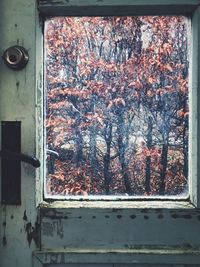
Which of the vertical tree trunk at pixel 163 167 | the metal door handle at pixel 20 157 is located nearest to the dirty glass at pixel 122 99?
the vertical tree trunk at pixel 163 167

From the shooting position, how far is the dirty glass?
1715 mm

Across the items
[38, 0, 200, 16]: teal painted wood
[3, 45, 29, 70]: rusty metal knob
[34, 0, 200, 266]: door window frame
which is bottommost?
[34, 0, 200, 266]: door window frame

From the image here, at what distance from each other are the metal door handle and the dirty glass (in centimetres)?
11

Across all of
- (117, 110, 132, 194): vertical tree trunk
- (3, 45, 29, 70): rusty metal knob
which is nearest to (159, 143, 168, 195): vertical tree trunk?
(117, 110, 132, 194): vertical tree trunk

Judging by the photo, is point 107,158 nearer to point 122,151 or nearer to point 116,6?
point 122,151

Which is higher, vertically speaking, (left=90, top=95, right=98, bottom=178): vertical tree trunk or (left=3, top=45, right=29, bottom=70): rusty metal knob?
(left=3, top=45, right=29, bottom=70): rusty metal knob

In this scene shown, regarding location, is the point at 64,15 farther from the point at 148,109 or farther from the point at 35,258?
the point at 35,258

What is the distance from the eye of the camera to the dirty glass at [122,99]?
5.63 ft

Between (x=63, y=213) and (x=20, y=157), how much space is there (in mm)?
219

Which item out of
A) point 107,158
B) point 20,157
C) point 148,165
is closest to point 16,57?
point 20,157

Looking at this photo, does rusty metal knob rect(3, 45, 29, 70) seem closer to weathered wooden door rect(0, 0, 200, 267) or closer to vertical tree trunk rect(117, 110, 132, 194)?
weathered wooden door rect(0, 0, 200, 267)

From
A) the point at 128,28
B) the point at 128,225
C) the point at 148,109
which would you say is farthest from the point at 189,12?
the point at 128,225

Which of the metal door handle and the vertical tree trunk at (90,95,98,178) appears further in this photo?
the vertical tree trunk at (90,95,98,178)

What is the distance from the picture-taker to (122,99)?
5.64ft
